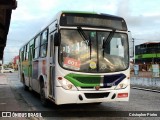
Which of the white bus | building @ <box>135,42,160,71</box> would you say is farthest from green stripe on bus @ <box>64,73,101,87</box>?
building @ <box>135,42,160,71</box>

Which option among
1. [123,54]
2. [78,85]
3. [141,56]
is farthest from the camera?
[141,56]

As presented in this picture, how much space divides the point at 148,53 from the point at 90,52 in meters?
49.8

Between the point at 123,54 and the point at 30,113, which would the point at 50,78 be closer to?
the point at 30,113

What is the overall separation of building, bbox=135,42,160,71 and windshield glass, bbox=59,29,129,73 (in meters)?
44.8

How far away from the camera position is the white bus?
10.4 metres

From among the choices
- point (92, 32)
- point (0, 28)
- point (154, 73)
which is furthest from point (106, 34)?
point (154, 73)

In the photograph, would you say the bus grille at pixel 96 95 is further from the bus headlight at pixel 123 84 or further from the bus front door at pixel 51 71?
the bus front door at pixel 51 71

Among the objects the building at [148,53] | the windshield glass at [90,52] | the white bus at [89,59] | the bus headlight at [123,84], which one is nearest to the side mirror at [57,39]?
the white bus at [89,59]

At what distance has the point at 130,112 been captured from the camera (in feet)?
37.8

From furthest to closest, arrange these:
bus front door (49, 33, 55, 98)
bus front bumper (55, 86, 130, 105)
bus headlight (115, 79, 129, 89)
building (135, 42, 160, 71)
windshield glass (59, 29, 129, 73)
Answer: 1. building (135, 42, 160, 71)
2. bus front door (49, 33, 55, 98)
3. bus headlight (115, 79, 129, 89)
4. windshield glass (59, 29, 129, 73)
5. bus front bumper (55, 86, 130, 105)

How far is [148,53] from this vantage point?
59.2m

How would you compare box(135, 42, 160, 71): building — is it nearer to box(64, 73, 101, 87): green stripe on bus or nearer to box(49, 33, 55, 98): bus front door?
box(49, 33, 55, 98): bus front door

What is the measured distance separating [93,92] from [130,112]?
1.80 metres

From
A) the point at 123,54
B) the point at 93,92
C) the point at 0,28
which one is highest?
the point at 0,28
